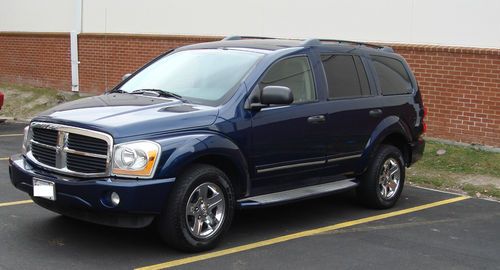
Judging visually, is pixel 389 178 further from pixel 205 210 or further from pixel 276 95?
pixel 205 210

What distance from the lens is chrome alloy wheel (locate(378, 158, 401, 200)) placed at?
23.9 feet

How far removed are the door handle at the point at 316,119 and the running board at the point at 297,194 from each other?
0.67m

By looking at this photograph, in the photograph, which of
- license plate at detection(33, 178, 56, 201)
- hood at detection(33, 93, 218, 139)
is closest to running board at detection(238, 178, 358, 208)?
hood at detection(33, 93, 218, 139)

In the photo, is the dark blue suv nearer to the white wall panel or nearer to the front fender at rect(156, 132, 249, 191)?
the front fender at rect(156, 132, 249, 191)

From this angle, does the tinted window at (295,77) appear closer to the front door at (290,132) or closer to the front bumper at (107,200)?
the front door at (290,132)

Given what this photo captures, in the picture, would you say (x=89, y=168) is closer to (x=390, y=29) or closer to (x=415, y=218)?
(x=415, y=218)

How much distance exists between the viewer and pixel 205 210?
17.7 feet

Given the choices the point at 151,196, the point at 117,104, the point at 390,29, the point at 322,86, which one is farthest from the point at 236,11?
the point at 151,196

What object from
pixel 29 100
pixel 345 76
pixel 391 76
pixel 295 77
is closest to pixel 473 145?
pixel 391 76

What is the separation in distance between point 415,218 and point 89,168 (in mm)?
3601

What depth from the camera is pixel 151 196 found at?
495 centimetres

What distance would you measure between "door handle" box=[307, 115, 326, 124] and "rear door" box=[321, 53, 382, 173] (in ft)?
0.35

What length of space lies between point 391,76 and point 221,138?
2.93m

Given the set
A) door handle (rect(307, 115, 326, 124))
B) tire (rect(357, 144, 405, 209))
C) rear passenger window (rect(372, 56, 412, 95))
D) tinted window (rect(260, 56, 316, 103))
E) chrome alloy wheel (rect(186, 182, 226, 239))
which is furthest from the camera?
rear passenger window (rect(372, 56, 412, 95))
